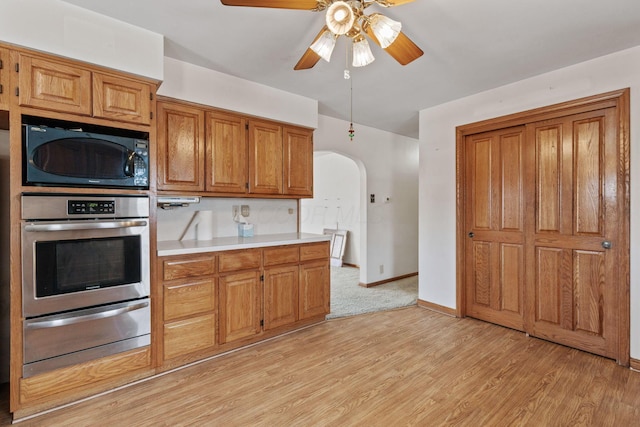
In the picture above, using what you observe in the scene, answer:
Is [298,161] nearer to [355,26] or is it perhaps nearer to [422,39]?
[422,39]

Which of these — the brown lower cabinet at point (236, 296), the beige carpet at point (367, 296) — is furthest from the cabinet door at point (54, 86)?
the beige carpet at point (367, 296)

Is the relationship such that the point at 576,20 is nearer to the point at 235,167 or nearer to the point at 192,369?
the point at 235,167

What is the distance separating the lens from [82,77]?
2.03 m

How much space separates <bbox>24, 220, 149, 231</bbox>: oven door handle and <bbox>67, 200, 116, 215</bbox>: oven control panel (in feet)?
0.24

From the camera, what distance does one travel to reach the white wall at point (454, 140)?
8.03 ft

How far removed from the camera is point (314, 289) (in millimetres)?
3309

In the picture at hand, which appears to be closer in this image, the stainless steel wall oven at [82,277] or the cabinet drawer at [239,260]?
the stainless steel wall oven at [82,277]

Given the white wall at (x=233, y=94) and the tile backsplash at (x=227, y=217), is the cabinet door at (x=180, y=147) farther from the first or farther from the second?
the tile backsplash at (x=227, y=217)

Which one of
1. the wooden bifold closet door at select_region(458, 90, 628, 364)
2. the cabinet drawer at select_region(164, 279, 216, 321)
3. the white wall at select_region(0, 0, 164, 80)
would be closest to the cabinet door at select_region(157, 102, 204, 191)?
the white wall at select_region(0, 0, 164, 80)

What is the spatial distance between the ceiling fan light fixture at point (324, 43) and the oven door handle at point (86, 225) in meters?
1.68

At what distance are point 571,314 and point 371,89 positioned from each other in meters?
2.87

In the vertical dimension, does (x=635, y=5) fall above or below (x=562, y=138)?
above

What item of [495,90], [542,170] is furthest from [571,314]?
[495,90]

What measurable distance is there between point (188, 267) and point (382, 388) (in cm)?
172
